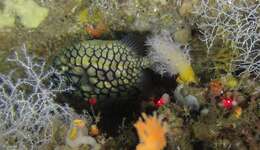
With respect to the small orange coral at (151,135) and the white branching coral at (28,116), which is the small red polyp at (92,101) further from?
the small orange coral at (151,135)

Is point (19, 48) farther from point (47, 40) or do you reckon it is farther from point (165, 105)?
point (165, 105)

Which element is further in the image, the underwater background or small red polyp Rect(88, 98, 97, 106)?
small red polyp Rect(88, 98, 97, 106)

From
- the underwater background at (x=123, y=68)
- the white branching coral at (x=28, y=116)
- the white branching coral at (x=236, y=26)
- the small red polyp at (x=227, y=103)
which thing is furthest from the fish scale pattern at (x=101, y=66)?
the small red polyp at (x=227, y=103)

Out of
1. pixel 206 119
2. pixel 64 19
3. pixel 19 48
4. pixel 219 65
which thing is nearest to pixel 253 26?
pixel 219 65

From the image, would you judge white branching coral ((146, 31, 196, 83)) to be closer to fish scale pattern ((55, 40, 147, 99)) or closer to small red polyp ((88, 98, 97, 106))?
fish scale pattern ((55, 40, 147, 99))

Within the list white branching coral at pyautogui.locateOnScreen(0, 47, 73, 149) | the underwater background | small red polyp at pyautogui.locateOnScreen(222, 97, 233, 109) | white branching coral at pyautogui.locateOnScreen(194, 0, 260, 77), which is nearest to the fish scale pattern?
the underwater background

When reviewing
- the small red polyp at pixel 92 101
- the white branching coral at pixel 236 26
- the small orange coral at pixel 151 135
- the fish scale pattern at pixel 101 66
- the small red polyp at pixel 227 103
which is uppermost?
the white branching coral at pixel 236 26
